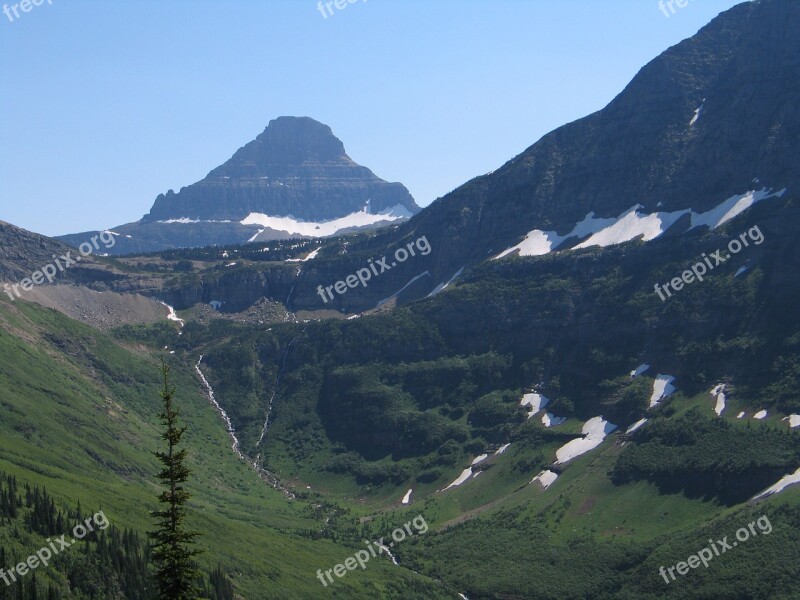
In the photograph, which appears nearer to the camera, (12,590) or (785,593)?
(12,590)

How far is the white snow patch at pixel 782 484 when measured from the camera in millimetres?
194875

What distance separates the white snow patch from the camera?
194875 millimetres

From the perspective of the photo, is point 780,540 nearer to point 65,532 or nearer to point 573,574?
point 573,574

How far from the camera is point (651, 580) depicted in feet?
598

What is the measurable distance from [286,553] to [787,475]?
100 meters

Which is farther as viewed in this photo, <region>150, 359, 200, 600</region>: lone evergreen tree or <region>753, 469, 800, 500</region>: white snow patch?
<region>753, 469, 800, 500</region>: white snow patch

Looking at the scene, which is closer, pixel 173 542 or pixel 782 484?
pixel 173 542

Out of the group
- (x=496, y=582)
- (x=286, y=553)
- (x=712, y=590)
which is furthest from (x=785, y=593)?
(x=286, y=553)

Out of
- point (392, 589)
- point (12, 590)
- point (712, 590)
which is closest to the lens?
point (12, 590)

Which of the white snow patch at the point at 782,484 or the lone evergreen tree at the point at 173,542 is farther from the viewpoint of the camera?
the white snow patch at the point at 782,484

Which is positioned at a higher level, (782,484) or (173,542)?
A: (173,542)

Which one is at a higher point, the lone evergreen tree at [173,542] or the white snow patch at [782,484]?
the lone evergreen tree at [173,542]

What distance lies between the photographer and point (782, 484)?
7736 inches

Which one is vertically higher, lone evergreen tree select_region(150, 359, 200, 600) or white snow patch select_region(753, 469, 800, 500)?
lone evergreen tree select_region(150, 359, 200, 600)
